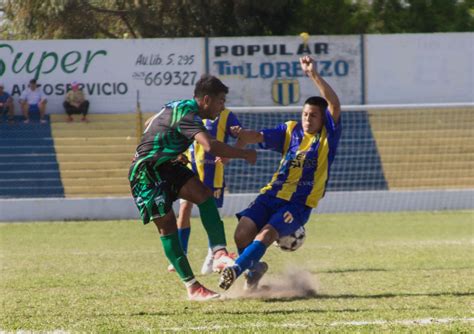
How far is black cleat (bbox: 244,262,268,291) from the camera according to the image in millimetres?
8133

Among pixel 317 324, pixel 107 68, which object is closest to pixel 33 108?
pixel 107 68

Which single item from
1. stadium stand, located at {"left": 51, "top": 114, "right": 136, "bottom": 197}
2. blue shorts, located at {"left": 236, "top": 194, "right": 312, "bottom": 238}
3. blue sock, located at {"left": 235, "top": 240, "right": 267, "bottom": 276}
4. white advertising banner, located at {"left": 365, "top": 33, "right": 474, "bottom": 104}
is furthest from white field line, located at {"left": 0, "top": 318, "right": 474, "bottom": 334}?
white advertising banner, located at {"left": 365, "top": 33, "right": 474, "bottom": 104}

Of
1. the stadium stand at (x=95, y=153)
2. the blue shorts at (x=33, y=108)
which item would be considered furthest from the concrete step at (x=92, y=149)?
the blue shorts at (x=33, y=108)

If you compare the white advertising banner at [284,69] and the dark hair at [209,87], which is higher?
the dark hair at [209,87]

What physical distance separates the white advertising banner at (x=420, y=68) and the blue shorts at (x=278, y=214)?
16.6 meters

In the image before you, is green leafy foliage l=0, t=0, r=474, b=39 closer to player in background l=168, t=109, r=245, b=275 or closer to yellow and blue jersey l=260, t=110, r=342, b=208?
player in background l=168, t=109, r=245, b=275

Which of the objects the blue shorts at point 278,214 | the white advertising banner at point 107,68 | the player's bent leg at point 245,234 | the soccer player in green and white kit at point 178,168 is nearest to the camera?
the soccer player in green and white kit at point 178,168

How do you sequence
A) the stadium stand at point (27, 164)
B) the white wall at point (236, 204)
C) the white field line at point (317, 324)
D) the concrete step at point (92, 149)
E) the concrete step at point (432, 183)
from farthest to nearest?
the concrete step at point (92, 149) < the concrete step at point (432, 183) < the stadium stand at point (27, 164) < the white wall at point (236, 204) < the white field line at point (317, 324)

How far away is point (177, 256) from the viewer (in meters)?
7.68

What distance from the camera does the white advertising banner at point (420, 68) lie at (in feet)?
80.3

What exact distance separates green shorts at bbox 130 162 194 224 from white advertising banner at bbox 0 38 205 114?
647 inches

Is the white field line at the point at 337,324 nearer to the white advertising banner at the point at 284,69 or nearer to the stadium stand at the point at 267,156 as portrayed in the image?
the stadium stand at the point at 267,156

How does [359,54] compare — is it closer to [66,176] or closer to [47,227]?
[66,176]

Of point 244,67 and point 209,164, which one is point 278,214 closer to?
point 209,164
